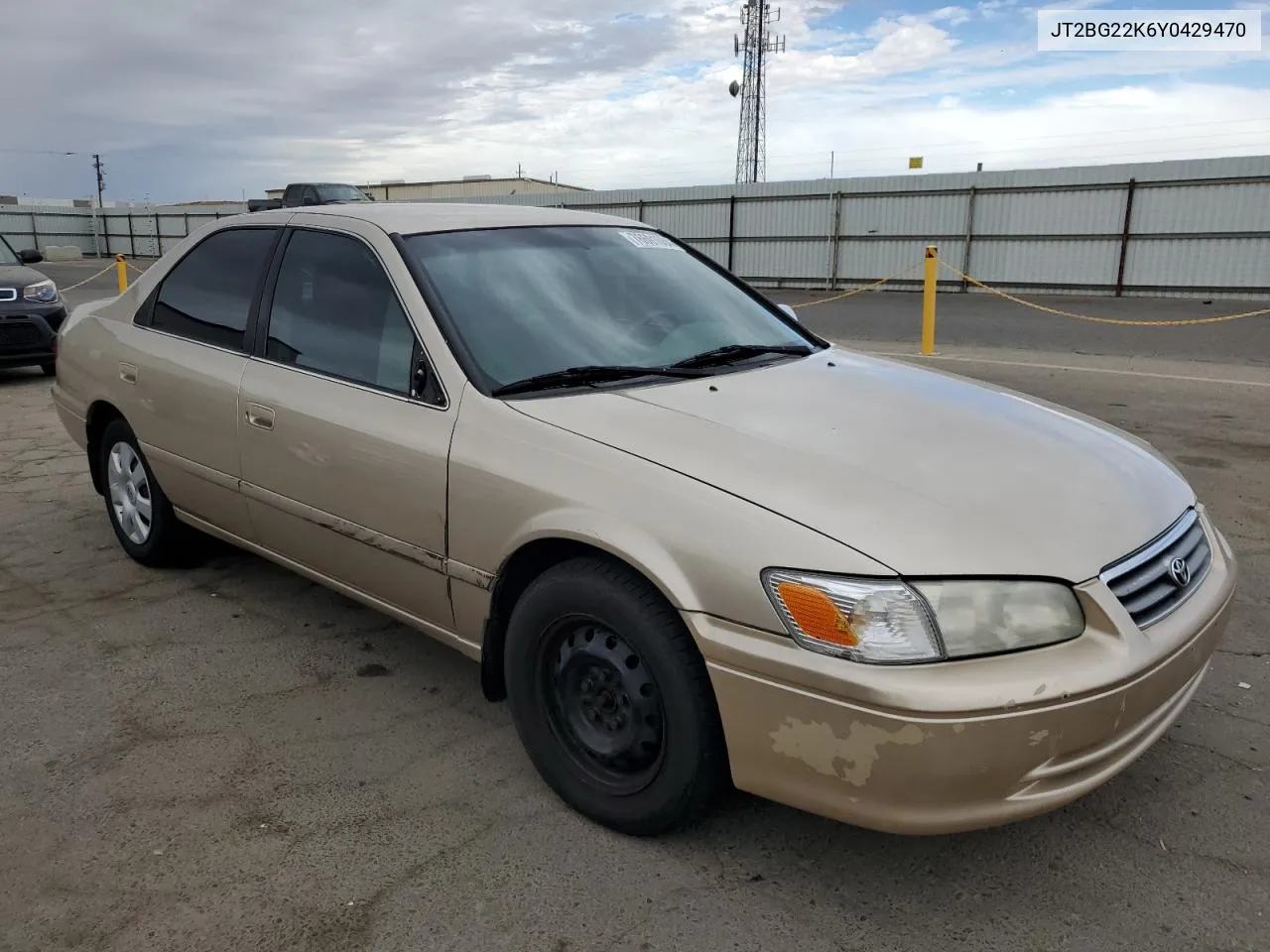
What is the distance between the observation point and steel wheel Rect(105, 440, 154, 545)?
4.35m

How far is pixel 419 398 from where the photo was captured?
115 inches

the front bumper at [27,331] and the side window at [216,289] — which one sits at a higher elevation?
the side window at [216,289]

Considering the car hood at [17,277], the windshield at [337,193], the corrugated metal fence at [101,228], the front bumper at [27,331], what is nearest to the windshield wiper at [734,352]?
the front bumper at [27,331]

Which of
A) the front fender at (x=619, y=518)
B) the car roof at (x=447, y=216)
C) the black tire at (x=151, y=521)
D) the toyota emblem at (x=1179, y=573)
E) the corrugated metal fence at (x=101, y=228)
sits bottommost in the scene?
the black tire at (x=151, y=521)

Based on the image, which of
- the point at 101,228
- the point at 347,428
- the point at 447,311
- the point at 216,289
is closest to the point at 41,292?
the point at 216,289

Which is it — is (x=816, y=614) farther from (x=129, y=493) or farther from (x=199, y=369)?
(x=129, y=493)

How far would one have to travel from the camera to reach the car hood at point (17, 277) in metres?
9.62

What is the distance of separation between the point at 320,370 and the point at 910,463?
6.36ft

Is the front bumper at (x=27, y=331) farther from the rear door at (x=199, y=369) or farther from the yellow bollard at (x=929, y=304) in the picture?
the yellow bollard at (x=929, y=304)

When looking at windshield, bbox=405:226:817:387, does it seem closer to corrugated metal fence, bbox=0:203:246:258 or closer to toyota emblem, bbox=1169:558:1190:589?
toyota emblem, bbox=1169:558:1190:589

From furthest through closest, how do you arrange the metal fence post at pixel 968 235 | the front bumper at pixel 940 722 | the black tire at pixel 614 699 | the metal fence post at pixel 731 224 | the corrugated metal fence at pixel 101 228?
the corrugated metal fence at pixel 101 228, the metal fence post at pixel 731 224, the metal fence post at pixel 968 235, the black tire at pixel 614 699, the front bumper at pixel 940 722

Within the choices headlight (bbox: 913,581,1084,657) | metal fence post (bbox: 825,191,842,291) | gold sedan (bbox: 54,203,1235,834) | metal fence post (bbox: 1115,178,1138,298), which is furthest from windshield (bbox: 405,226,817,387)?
metal fence post (bbox: 825,191,842,291)

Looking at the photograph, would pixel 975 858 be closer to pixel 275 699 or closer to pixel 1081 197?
pixel 275 699

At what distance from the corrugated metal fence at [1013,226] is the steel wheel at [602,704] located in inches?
855
